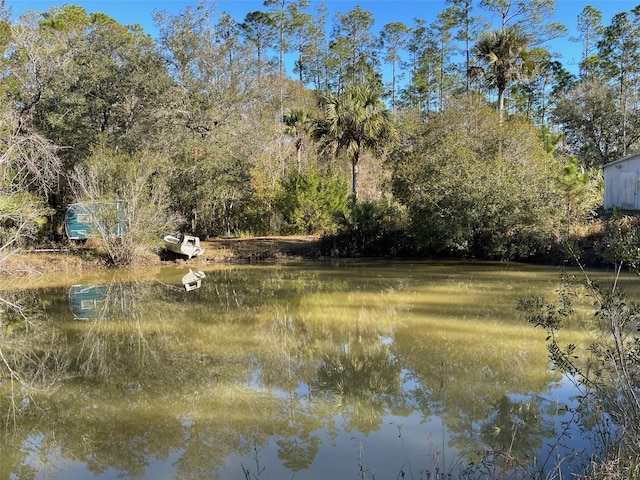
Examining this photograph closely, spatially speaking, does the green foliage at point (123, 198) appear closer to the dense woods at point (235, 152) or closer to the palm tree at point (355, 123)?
the dense woods at point (235, 152)

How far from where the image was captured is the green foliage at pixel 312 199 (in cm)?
2373

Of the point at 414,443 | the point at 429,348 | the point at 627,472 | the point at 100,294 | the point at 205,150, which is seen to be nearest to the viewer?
the point at 627,472

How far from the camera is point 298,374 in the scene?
723 centimetres

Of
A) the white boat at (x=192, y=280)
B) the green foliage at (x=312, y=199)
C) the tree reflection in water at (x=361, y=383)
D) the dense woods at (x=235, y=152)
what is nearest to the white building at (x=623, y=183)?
the dense woods at (x=235, y=152)

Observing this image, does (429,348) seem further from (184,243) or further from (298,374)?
(184,243)

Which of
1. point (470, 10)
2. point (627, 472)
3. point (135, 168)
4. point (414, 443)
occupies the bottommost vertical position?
point (414, 443)

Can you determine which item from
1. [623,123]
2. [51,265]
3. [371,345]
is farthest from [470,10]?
[371,345]

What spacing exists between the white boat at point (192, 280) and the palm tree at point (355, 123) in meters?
8.32

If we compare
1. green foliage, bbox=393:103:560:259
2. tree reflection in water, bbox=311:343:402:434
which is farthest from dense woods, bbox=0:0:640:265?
tree reflection in water, bbox=311:343:402:434

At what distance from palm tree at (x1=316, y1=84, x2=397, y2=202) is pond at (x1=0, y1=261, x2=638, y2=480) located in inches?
478

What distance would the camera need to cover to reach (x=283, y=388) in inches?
261

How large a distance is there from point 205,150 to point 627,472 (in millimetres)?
21325

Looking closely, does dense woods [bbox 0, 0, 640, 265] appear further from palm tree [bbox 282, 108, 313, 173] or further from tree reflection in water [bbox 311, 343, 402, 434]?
tree reflection in water [bbox 311, 343, 402, 434]

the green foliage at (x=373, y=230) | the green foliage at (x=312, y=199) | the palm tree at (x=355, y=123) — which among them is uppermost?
the palm tree at (x=355, y=123)
